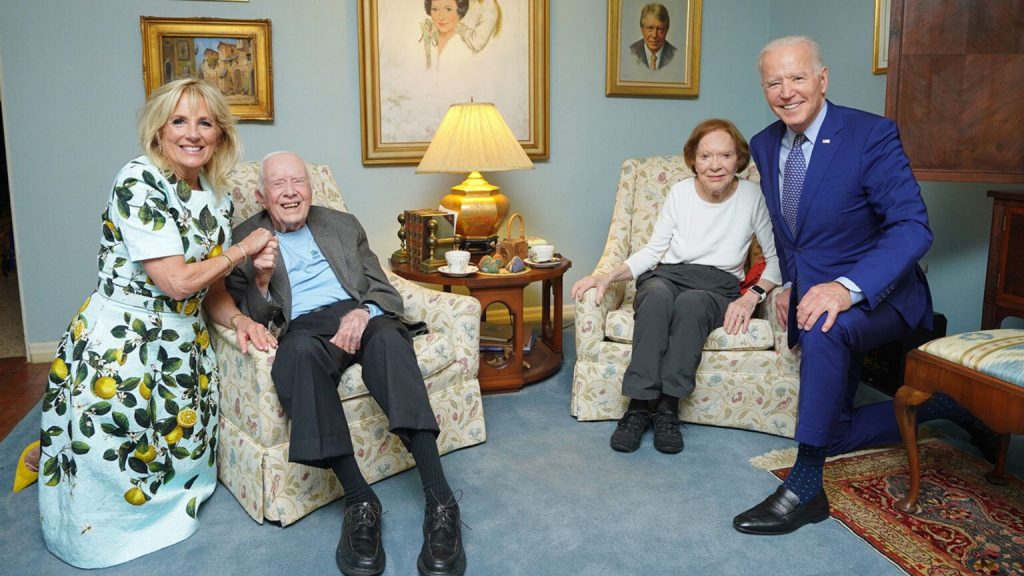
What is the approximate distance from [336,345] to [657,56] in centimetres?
254

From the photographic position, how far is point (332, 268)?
2467 mm

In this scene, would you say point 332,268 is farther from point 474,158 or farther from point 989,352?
point 989,352

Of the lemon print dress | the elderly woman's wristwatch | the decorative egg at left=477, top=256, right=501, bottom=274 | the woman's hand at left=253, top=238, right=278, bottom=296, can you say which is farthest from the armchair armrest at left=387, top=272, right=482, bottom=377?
the elderly woman's wristwatch

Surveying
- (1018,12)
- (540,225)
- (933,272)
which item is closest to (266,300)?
(540,225)

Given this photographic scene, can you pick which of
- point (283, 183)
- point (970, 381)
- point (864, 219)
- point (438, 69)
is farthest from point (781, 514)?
point (438, 69)

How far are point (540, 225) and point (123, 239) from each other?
7.71 feet

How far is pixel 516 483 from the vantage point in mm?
2395

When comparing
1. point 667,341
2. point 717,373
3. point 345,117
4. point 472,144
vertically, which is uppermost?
point 345,117

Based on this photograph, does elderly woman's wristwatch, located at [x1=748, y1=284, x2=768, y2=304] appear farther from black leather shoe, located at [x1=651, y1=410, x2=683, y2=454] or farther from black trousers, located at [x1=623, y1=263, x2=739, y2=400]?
black leather shoe, located at [x1=651, y1=410, x2=683, y2=454]

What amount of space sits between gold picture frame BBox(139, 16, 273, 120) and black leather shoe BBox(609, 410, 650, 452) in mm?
2008

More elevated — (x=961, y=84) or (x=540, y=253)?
(x=961, y=84)

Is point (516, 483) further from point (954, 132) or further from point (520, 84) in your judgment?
point (520, 84)

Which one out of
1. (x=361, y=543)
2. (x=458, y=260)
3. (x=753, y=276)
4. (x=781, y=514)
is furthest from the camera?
(x=458, y=260)

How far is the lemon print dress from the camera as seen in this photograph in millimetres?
1965
